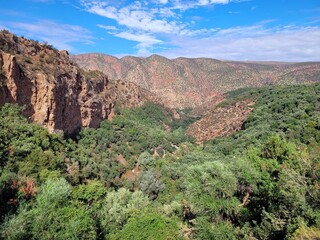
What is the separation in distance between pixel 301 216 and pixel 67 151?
105 feet

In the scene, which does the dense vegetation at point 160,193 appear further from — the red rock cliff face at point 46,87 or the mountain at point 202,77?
the mountain at point 202,77

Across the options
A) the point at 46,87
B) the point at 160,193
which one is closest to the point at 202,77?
the point at 160,193

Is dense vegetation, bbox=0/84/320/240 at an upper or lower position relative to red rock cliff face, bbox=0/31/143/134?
lower

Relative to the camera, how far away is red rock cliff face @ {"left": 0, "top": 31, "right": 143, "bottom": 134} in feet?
117

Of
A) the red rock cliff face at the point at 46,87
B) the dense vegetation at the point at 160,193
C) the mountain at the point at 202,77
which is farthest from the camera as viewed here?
the mountain at the point at 202,77

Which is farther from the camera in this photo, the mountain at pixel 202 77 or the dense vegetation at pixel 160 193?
the mountain at pixel 202 77

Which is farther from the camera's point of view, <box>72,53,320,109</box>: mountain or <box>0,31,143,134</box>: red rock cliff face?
<box>72,53,320,109</box>: mountain

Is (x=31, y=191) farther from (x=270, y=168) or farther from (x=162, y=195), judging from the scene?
(x=162, y=195)

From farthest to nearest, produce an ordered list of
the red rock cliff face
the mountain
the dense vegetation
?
the mountain
the red rock cliff face
the dense vegetation

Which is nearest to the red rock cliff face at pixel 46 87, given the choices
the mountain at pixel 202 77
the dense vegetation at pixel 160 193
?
the dense vegetation at pixel 160 193

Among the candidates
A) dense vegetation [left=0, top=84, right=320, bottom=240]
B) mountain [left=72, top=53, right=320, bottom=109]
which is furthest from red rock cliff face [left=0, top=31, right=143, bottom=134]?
mountain [left=72, top=53, right=320, bottom=109]

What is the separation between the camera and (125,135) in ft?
197

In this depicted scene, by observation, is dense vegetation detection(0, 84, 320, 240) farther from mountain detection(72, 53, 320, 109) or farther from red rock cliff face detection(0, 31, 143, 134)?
mountain detection(72, 53, 320, 109)

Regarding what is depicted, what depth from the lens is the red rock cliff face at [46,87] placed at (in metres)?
35.7
